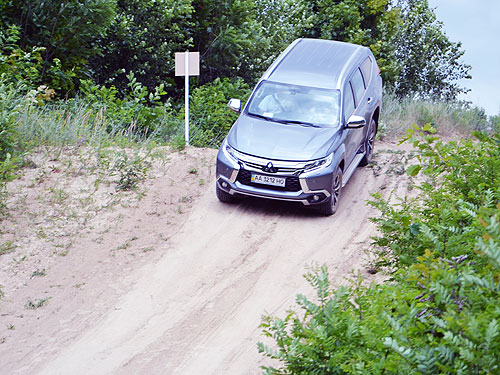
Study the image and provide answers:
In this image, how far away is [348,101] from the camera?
37.6 feet

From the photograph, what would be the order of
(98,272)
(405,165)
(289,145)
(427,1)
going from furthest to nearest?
(427,1) < (405,165) < (289,145) < (98,272)

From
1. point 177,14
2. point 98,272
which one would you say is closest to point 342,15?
point 177,14

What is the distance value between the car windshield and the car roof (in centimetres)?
15

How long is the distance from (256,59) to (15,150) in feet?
30.4

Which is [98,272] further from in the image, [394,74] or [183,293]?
[394,74]

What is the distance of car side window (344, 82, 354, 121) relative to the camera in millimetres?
11219

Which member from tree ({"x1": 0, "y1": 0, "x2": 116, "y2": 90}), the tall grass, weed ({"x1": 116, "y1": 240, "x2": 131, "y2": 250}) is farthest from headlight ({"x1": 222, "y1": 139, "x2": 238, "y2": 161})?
the tall grass

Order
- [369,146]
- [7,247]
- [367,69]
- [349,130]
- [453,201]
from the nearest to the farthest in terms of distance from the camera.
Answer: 1. [453,201]
2. [7,247]
3. [349,130]
4. [367,69]
5. [369,146]

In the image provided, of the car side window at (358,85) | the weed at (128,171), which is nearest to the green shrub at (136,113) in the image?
the weed at (128,171)

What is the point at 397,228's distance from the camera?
589 centimetres

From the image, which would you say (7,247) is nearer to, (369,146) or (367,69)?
(369,146)

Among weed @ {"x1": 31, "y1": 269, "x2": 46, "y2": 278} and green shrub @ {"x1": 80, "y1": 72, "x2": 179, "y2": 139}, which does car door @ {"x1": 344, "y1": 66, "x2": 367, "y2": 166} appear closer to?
green shrub @ {"x1": 80, "y1": 72, "x2": 179, "y2": 139}

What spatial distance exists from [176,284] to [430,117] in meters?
10.9

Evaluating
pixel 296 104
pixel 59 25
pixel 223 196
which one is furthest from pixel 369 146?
pixel 59 25
